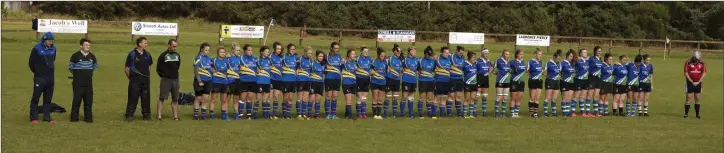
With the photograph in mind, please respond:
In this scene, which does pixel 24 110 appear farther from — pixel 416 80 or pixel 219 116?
pixel 416 80

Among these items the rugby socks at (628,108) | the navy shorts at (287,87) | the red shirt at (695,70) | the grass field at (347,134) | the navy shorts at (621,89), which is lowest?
the grass field at (347,134)

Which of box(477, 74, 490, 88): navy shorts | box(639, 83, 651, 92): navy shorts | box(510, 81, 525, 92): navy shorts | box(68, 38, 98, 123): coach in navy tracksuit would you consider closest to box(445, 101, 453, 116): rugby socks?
box(477, 74, 490, 88): navy shorts

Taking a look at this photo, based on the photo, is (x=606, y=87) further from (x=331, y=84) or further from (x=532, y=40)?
(x=532, y=40)

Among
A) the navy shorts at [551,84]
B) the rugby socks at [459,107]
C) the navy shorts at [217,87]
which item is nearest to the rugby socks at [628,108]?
the navy shorts at [551,84]

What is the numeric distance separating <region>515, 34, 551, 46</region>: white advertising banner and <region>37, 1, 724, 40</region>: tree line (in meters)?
16.5

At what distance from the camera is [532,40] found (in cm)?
4597

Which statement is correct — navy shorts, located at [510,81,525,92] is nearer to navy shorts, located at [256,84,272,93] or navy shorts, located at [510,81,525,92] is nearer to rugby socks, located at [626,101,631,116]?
rugby socks, located at [626,101,631,116]

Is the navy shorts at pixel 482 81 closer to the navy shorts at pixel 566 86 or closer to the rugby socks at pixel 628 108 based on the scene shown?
the navy shorts at pixel 566 86

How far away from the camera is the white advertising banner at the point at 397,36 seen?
44.0m

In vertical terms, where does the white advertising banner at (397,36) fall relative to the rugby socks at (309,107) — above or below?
above

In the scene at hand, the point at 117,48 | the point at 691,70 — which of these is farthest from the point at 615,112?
the point at 117,48

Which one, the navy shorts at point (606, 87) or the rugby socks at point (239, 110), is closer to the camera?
the rugby socks at point (239, 110)

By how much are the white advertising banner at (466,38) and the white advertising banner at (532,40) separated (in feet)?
7.36

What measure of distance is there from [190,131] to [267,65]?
2.75 metres
